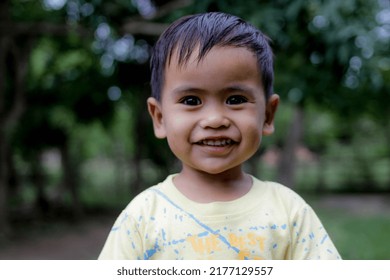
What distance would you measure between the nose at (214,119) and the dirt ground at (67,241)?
20.7 feet

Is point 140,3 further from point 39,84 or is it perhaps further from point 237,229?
point 237,229

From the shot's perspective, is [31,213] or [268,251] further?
[31,213]

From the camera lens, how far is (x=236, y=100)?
1439 mm

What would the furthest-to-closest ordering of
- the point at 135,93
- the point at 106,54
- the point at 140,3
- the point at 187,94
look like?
1. the point at 135,93
2. the point at 106,54
3. the point at 140,3
4. the point at 187,94

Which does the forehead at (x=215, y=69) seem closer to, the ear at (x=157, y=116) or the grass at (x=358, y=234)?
the ear at (x=157, y=116)

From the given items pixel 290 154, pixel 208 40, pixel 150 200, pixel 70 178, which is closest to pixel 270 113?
pixel 208 40

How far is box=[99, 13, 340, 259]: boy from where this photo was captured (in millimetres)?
1414

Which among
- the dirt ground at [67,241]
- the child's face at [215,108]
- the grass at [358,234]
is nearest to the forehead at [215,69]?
the child's face at [215,108]

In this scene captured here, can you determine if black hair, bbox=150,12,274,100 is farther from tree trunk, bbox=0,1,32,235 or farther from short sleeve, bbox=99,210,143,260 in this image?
tree trunk, bbox=0,1,32,235

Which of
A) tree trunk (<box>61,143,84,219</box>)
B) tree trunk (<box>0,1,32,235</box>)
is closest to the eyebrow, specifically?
tree trunk (<box>0,1,32,235</box>)

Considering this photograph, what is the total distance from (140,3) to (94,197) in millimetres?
11465

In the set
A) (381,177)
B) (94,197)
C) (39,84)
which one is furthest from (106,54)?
(381,177)

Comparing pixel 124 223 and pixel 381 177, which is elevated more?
pixel 124 223

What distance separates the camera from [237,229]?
56.7 inches
